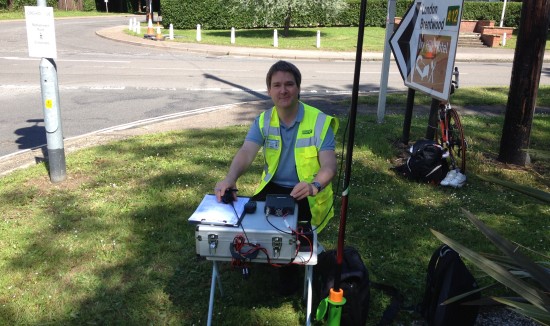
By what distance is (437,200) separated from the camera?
522 cm

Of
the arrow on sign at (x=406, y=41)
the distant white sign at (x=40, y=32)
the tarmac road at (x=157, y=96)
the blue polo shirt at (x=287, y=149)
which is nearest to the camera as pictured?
the blue polo shirt at (x=287, y=149)

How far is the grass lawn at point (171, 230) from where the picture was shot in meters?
3.42

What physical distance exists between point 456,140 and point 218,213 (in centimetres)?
407

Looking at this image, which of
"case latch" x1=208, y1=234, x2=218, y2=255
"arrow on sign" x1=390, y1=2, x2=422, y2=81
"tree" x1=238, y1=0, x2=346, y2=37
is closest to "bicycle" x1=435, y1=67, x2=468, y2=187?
"arrow on sign" x1=390, y1=2, x2=422, y2=81

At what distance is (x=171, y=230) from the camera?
14.7 feet

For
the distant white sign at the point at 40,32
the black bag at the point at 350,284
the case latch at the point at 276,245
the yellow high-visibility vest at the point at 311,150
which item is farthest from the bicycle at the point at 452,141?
the distant white sign at the point at 40,32

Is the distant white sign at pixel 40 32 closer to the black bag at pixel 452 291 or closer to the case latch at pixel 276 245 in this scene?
the case latch at pixel 276 245

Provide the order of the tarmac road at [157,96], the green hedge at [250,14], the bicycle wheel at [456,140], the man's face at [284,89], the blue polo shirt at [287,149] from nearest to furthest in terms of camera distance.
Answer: the man's face at [284,89], the blue polo shirt at [287,149], the bicycle wheel at [456,140], the tarmac road at [157,96], the green hedge at [250,14]

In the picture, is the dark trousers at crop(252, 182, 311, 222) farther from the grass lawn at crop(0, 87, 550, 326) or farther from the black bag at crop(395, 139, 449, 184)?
the black bag at crop(395, 139, 449, 184)

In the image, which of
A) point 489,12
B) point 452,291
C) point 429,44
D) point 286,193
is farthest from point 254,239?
point 489,12

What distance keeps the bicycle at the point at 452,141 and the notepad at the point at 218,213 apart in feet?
10.9

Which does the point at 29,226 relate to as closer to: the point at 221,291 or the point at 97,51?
the point at 221,291

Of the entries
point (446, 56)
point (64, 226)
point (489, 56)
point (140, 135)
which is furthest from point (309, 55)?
point (64, 226)

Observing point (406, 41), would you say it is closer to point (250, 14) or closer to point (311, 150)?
point (311, 150)
